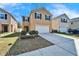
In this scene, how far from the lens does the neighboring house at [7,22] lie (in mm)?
3113

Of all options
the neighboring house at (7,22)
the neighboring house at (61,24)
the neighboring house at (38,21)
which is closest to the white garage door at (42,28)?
the neighboring house at (38,21)

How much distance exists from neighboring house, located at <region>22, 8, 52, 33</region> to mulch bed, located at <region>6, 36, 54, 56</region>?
20cm

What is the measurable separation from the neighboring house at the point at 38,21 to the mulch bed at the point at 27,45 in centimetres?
20

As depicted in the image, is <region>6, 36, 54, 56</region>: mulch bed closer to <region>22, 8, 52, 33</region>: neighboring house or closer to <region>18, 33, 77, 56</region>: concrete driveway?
<region>18, 33, 77, 56</region>: concrete driveway

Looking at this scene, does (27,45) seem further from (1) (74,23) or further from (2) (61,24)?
(1) (74,23)

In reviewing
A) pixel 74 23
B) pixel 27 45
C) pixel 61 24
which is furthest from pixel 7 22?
pixel 74 23

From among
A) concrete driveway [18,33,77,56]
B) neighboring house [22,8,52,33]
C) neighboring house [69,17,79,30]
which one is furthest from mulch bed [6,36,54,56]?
neighboring house [69,17,79,30]

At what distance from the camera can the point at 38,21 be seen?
319 cm

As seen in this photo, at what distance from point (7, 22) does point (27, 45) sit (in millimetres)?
589

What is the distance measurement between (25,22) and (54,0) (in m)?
0.69

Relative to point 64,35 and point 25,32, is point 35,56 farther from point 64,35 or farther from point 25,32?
point 64,35

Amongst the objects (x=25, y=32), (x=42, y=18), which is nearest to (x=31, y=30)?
(x=25, y=32)

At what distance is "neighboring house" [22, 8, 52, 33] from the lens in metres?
Result: 3.12

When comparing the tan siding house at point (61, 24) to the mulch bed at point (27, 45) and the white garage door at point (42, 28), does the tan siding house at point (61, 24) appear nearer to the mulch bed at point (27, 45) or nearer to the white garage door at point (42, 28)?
the white garage door at point (42, 28)
